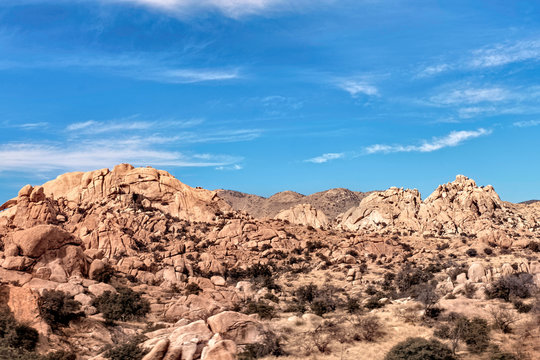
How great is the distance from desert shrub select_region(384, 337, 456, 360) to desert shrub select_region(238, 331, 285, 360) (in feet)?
20.5

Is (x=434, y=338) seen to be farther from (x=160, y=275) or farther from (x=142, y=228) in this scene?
(x=142, y=228)

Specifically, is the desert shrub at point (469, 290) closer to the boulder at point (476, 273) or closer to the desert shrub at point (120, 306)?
the boulder at point (476, 273)

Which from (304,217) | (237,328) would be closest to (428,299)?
(237,328)

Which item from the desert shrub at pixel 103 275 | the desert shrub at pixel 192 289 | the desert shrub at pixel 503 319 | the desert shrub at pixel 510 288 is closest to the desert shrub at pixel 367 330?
the desert shrub at pixel 503 319

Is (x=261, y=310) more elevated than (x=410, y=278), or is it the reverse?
(x=410, y=278)

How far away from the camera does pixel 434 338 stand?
29.7m

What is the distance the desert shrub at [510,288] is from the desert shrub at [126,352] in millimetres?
26523

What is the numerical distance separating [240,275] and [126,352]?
98.0 feet

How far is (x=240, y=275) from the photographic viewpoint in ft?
178

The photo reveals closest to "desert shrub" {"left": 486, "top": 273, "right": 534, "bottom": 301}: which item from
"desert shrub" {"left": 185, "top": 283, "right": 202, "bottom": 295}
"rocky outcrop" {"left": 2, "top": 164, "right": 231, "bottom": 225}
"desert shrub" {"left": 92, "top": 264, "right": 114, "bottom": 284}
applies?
"desert shrub" {"left": 185, "top": 283, "right": 202, "bottom": 295}

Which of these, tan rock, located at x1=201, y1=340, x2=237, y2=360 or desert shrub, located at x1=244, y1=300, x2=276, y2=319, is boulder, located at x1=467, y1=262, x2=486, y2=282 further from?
tan rock, located at x1=201, y1=340, x2=237, y2=360

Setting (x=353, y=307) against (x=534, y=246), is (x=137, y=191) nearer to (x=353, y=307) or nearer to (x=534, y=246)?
(x=353, y=307)

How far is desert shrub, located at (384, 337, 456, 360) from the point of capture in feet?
86.2

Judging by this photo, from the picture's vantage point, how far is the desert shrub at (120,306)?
34.0m
